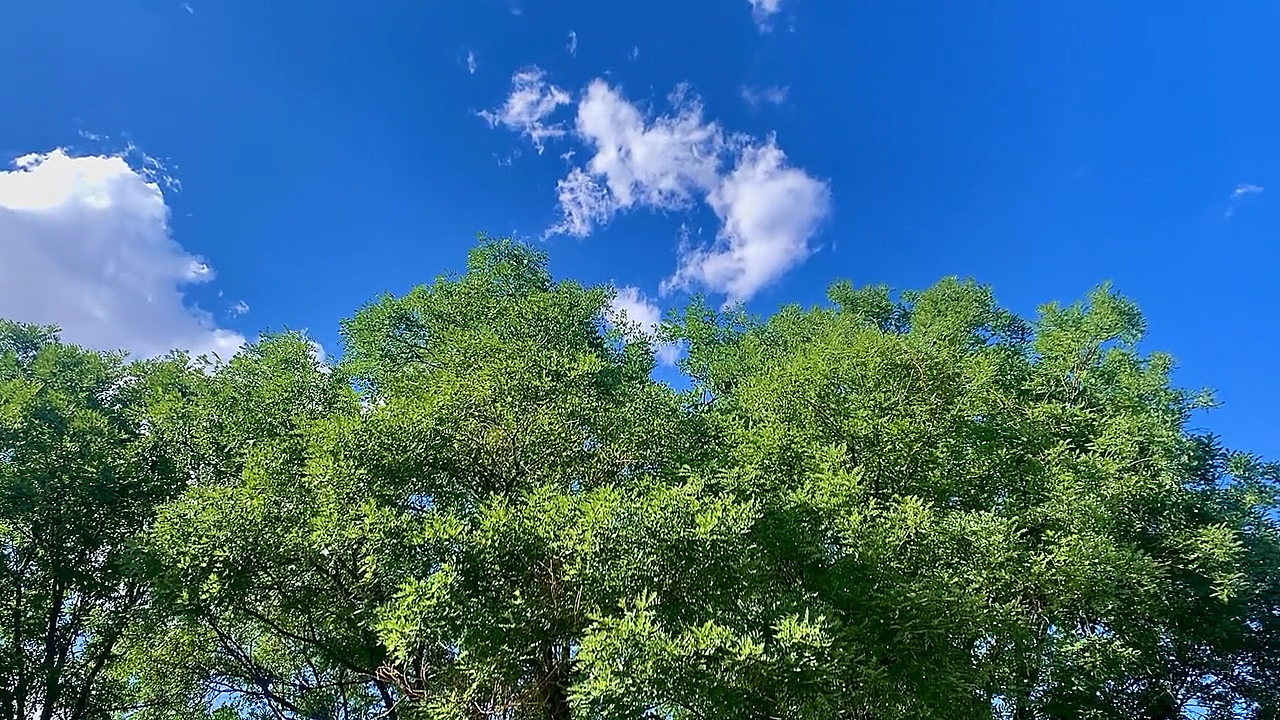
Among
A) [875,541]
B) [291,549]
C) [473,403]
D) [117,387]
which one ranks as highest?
[117,387]

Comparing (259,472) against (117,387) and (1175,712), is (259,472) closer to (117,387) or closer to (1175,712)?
(117,387)

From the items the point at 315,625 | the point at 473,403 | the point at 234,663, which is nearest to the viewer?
the point at 473,403

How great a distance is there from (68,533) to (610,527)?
10.6 metres

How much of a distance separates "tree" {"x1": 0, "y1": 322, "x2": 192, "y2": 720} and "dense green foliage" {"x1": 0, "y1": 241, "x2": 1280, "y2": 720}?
0.07 m

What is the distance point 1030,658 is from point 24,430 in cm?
1725

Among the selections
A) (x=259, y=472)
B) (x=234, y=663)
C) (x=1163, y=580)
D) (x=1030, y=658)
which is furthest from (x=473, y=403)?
(x=1163, y=580)

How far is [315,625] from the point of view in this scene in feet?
43.3

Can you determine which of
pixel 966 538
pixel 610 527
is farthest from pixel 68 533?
pixel 966 538

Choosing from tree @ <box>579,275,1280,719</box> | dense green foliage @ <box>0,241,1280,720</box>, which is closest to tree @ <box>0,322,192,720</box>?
dense green foliage @ <box>0,241,1280,720</box>

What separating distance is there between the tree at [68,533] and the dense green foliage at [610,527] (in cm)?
7

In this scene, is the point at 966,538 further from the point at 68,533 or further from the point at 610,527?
the point at 68,533

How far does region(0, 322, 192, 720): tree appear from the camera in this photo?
12.3 meters

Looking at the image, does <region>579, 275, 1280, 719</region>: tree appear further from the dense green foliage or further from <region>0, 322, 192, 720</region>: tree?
<region>0, 322, 192, 720</region>: tree

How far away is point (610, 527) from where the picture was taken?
9195 mm
